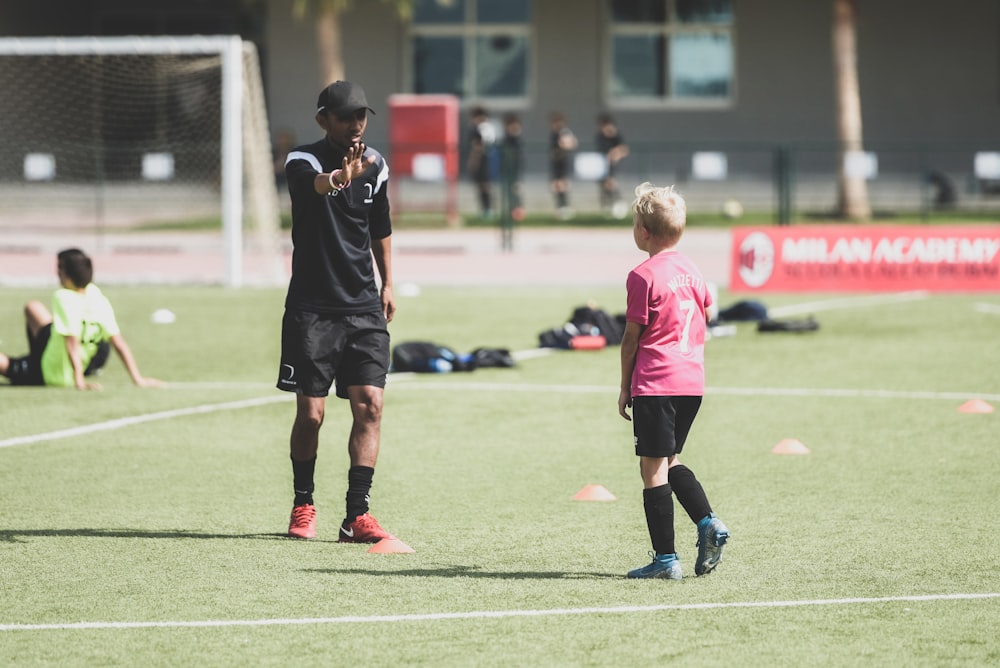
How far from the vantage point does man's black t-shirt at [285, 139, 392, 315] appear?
7.19m

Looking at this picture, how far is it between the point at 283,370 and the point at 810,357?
7802mm

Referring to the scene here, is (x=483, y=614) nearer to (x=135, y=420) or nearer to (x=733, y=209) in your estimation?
(x=135, y=420)

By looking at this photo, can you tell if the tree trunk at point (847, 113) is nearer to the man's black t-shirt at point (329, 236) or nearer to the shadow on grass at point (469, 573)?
the man's black t-shirt at point (329, 236)

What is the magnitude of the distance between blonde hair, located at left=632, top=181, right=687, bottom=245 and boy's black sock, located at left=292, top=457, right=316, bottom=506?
2.01 m

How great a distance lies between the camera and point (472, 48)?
3672 centimetres

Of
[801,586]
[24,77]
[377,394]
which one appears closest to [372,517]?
[377,394]

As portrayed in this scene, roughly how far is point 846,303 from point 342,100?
1265 cm

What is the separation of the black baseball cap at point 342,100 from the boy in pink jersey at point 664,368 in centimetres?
136

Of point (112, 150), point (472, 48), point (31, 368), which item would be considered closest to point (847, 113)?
point (472, 48)

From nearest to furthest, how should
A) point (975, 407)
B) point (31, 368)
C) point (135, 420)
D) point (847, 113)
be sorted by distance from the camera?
point (135, 420) < point (975, 407) < point (31, 368) < point (847, 113)

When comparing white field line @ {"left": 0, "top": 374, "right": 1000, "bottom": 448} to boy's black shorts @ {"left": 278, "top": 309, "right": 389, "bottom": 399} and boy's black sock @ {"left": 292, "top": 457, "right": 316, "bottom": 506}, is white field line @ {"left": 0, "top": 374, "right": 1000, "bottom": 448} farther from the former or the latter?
boy's black shorts @ {"left": 278, "top": 309, "right": 389, "bottom": 399}

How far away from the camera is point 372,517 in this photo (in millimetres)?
→ 7441

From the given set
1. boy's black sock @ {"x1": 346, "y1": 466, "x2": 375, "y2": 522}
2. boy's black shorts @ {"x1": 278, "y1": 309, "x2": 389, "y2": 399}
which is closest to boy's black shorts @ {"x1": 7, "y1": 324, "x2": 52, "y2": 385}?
boy's black shorts @ {"x1": 278, "y1": 309, "x2": 389, "y2": 399}

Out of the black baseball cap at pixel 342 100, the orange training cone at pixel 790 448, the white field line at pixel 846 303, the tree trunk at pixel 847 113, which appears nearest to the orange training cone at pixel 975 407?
the orange training cone at pixel 790 448
